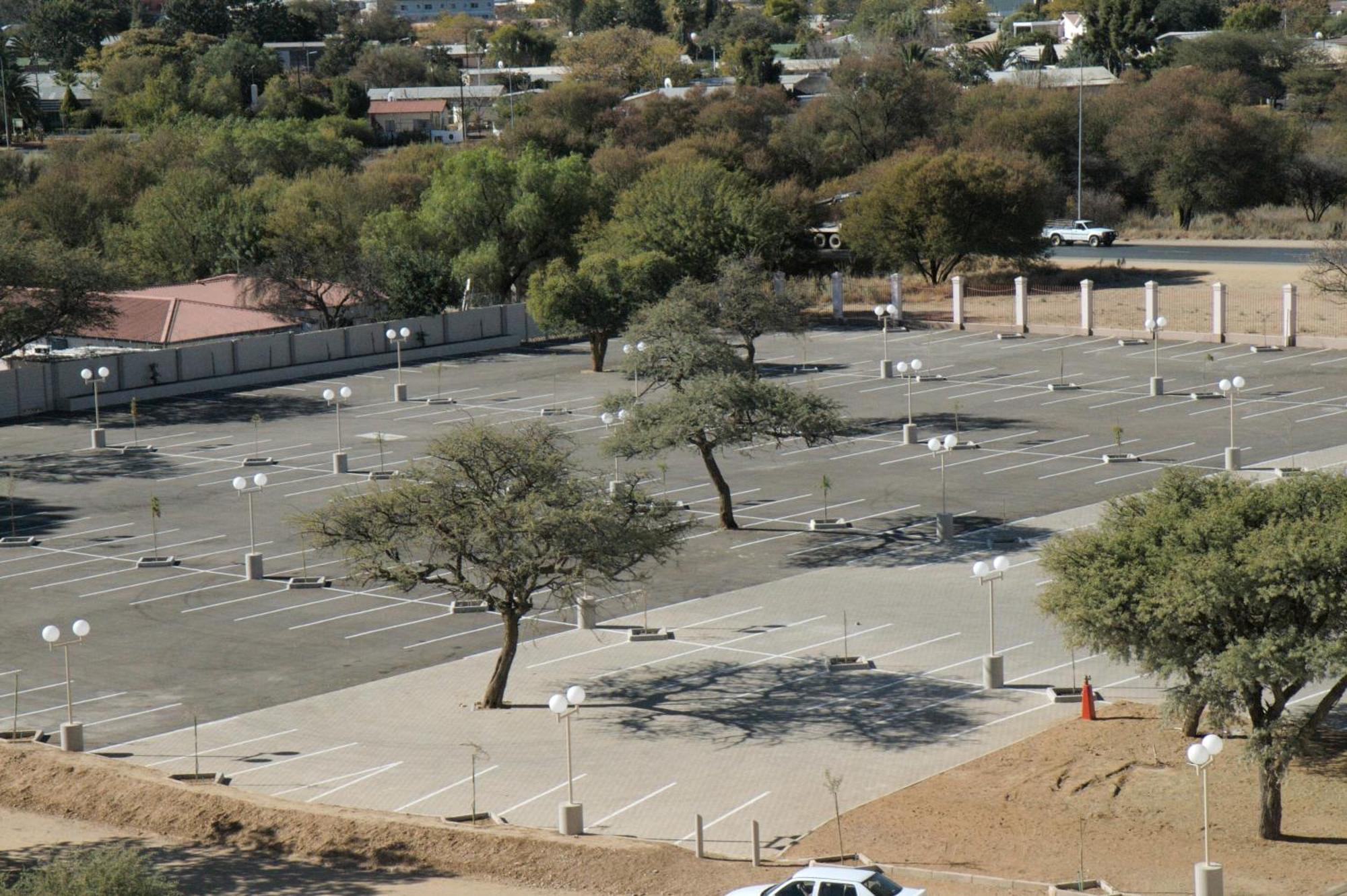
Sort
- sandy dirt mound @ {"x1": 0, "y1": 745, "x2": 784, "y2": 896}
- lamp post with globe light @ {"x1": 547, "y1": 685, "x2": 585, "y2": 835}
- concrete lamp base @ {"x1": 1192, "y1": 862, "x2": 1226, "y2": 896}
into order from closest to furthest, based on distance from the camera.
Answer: concrete lamp base @ {"x1": 1192, "y1": 862, "x2": 1226, "y2": 896}, sandy dirt mound @ {"x1": 0, "y1": 745, "x2": 784, "y2": 896}, lamp post with globe light @ {"x1": 547, "y1": 685, "x2": 585, "y2": 835}

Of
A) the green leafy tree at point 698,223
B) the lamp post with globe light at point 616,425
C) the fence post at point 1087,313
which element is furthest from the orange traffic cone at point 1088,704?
the green leafy tree at point 698,223

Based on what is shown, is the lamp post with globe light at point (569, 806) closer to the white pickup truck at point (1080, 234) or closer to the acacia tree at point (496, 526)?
the acacia tree at point (496, 526)

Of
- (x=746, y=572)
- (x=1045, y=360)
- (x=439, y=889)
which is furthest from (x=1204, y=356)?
(x=439, y=889)

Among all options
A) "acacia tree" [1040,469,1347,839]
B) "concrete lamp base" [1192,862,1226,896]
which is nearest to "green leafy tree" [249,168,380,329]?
"acacia tree" [1040,469,1347,839]

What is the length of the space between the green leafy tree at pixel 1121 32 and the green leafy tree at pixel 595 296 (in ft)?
297

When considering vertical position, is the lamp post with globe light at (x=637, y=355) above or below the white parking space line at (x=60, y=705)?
above

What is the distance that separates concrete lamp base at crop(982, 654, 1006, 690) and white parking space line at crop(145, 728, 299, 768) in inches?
426

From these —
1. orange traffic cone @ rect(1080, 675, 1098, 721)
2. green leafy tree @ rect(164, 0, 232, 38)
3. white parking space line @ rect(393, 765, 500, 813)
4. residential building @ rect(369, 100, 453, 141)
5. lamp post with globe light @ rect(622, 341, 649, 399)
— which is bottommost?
white parking space line @ rect(393, 765, 500, 813)

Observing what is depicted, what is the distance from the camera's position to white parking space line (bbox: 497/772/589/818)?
23.5 m

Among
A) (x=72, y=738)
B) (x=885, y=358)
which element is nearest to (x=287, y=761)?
(x=72, y=738)

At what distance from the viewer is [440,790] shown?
79.6ft

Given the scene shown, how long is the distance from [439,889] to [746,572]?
15.7m

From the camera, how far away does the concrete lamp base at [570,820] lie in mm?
22266

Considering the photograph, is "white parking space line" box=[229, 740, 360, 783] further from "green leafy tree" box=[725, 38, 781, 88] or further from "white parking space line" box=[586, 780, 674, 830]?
"green leafy tree" box=[725, 38, 781, 88]
